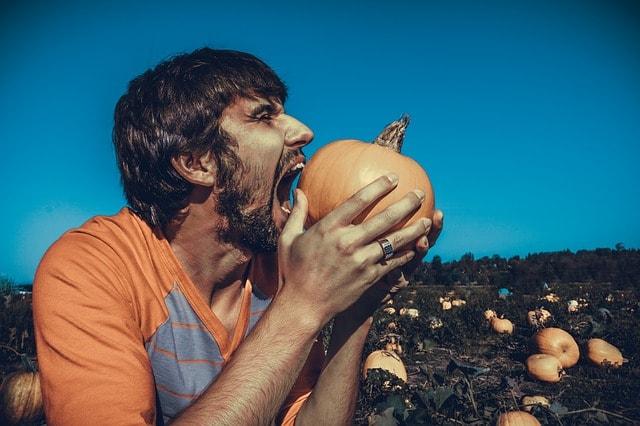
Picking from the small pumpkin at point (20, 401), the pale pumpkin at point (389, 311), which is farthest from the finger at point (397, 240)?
the pale pumpkin at point (389, 311)

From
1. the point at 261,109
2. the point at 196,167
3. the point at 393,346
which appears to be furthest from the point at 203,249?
the point at 393,346

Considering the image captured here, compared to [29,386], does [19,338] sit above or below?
above

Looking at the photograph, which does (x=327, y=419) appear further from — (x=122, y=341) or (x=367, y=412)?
(x=367, y=412)

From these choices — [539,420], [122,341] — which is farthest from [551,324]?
[122,341]

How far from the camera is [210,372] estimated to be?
237cm

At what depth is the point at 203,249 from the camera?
2.69 m

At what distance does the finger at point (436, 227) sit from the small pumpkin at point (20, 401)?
5263 millimetres

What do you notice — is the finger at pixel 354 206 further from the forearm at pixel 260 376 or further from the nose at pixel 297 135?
the nose at pixel 297 135

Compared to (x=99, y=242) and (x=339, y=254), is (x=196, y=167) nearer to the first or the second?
(x=99, y=242)

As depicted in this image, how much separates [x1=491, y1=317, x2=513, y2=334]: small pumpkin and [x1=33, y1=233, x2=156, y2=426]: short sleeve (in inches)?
352

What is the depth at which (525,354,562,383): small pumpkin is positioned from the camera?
6.16 meters

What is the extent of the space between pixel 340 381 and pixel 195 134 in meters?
1.81

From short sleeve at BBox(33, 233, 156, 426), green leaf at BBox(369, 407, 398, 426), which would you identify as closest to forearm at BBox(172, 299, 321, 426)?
short sleeve at BBox(33, 233, 156, 426)

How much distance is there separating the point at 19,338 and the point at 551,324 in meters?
10.6
